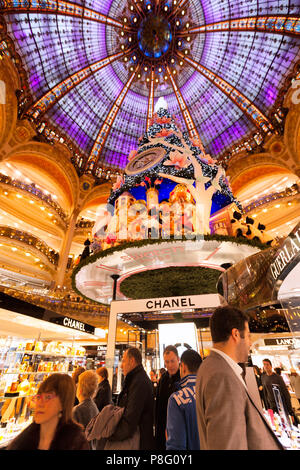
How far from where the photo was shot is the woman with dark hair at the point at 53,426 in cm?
146

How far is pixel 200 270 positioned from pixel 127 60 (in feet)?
79.7

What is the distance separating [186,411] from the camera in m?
2.12

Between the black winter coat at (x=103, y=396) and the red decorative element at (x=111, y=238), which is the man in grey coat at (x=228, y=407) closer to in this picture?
the black winter coat at (x=103, y=396)

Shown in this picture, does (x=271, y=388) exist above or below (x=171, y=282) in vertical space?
below

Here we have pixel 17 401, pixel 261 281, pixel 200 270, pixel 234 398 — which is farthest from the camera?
pixel 200 270

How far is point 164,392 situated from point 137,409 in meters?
0.88

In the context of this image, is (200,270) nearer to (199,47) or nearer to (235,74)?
(235,74)

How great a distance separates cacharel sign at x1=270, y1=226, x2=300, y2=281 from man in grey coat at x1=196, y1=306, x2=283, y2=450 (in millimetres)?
1049

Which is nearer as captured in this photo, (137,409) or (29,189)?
(137,409)

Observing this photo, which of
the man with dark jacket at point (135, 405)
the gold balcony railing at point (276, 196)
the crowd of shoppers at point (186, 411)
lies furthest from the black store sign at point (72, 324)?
the gold balcony railing at point (276, 196)

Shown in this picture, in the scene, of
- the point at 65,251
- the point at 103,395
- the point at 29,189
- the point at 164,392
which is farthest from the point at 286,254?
the point at 65,251

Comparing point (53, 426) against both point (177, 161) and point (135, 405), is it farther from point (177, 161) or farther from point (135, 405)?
point (177, 161)

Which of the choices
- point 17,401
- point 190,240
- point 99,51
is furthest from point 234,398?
point 99,51
